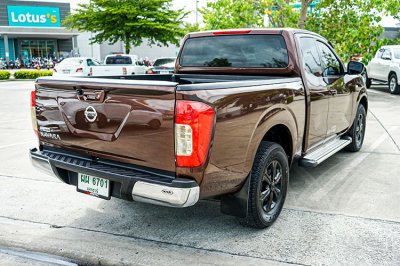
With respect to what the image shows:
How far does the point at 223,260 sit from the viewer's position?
3236 millimetres

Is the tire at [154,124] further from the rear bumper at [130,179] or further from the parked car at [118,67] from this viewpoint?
the parked car at [118,67]

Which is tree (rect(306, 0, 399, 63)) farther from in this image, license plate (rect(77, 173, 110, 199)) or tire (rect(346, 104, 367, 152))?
license plate (rect(77, 173, 110, 199))

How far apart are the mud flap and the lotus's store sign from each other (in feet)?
159

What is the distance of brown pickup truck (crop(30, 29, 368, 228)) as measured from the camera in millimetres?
2895

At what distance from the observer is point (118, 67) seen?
20.8 meters

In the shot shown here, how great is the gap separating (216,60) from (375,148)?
3660mm

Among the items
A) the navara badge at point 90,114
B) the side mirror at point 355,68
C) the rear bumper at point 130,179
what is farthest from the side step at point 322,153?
the navara badge at point 90,114

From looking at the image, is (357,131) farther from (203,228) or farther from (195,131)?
(195,131)

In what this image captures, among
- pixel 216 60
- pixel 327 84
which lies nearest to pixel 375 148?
pixel 327 84

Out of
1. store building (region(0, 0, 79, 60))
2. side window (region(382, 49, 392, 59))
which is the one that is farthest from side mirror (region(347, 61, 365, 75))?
store building (region(0, 0, 79, 60))

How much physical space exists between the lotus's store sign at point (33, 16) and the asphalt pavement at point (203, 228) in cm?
4580

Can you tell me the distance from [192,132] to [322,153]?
8.33 ft

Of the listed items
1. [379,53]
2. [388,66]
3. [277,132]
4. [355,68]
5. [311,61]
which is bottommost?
[277,132]

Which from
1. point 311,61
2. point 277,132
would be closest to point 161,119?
point 277,132
